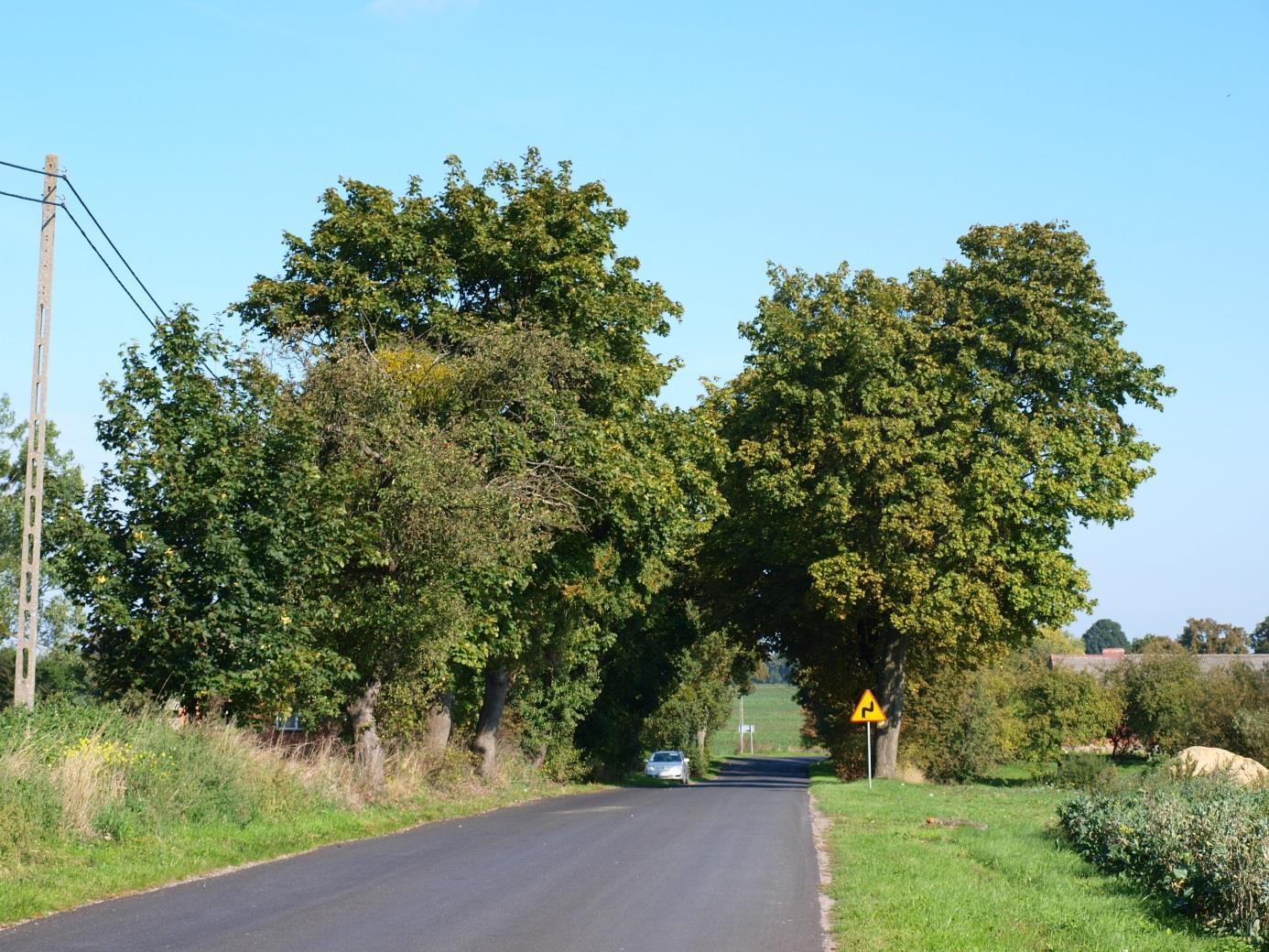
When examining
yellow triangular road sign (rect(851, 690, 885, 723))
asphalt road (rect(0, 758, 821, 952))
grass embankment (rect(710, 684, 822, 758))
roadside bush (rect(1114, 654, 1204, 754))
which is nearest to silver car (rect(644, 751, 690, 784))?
yellow triangular road sign (rect(851, 690, 885, 723))

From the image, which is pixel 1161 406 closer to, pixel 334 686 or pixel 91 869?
pixel 334 686

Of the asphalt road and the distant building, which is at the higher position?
the distant building

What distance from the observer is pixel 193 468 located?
19719 mm

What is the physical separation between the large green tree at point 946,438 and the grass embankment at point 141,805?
1999 centimetres

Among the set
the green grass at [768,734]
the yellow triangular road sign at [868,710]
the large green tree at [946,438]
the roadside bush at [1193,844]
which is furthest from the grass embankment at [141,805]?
the green grass at [768,734]

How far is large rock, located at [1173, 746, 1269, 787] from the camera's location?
2064cm

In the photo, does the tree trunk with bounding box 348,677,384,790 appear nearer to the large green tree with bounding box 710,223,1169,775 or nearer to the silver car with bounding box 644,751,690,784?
the large green tree with bounding box 710,223,1169,775

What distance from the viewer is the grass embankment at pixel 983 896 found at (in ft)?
34.8

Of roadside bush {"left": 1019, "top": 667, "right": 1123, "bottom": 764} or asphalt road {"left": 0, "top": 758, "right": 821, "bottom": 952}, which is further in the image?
roadside bush {"left": 1019, "top": 667, "right": 1123, "bottom": 764}

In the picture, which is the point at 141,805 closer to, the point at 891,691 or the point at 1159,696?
the point at 891,691

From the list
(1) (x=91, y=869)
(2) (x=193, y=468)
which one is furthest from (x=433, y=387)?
(1) (x=91, y=869)

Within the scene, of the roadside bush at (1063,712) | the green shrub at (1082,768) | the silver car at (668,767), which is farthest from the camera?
the roadside bush at (1063,712)

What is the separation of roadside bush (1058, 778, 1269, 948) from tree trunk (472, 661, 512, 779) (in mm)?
20182

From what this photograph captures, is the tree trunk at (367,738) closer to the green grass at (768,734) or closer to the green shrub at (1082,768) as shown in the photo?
the green shrub at (1082,768)
